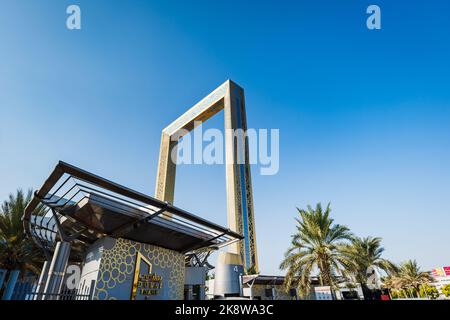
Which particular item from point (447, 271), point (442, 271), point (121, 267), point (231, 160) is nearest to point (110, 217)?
point (121, 267)

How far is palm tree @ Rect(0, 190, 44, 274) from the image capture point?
60.5 ft

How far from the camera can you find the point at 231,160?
3766cm

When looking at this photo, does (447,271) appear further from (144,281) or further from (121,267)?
(121,267)

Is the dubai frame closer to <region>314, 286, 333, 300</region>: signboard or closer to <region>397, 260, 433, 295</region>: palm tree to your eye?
Answer: <region>314, 286, 333, 300</region>: signboard

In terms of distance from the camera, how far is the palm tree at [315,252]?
17.2m

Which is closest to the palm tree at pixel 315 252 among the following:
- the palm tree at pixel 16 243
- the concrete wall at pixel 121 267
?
the concrete wall at pixel 121 267

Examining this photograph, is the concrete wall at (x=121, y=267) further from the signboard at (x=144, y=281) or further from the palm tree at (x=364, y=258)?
the palm tree at (x=364, y=258)

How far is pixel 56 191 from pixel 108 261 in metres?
5.48

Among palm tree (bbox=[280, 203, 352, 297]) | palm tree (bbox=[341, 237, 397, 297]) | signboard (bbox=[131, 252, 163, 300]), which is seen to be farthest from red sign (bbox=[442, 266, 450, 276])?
signboard (bbox=[131, 252, 163, 300])

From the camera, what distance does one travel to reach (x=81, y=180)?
9.35m

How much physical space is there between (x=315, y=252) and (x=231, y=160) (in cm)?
2157

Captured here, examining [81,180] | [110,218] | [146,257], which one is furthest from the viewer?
[146,257]
